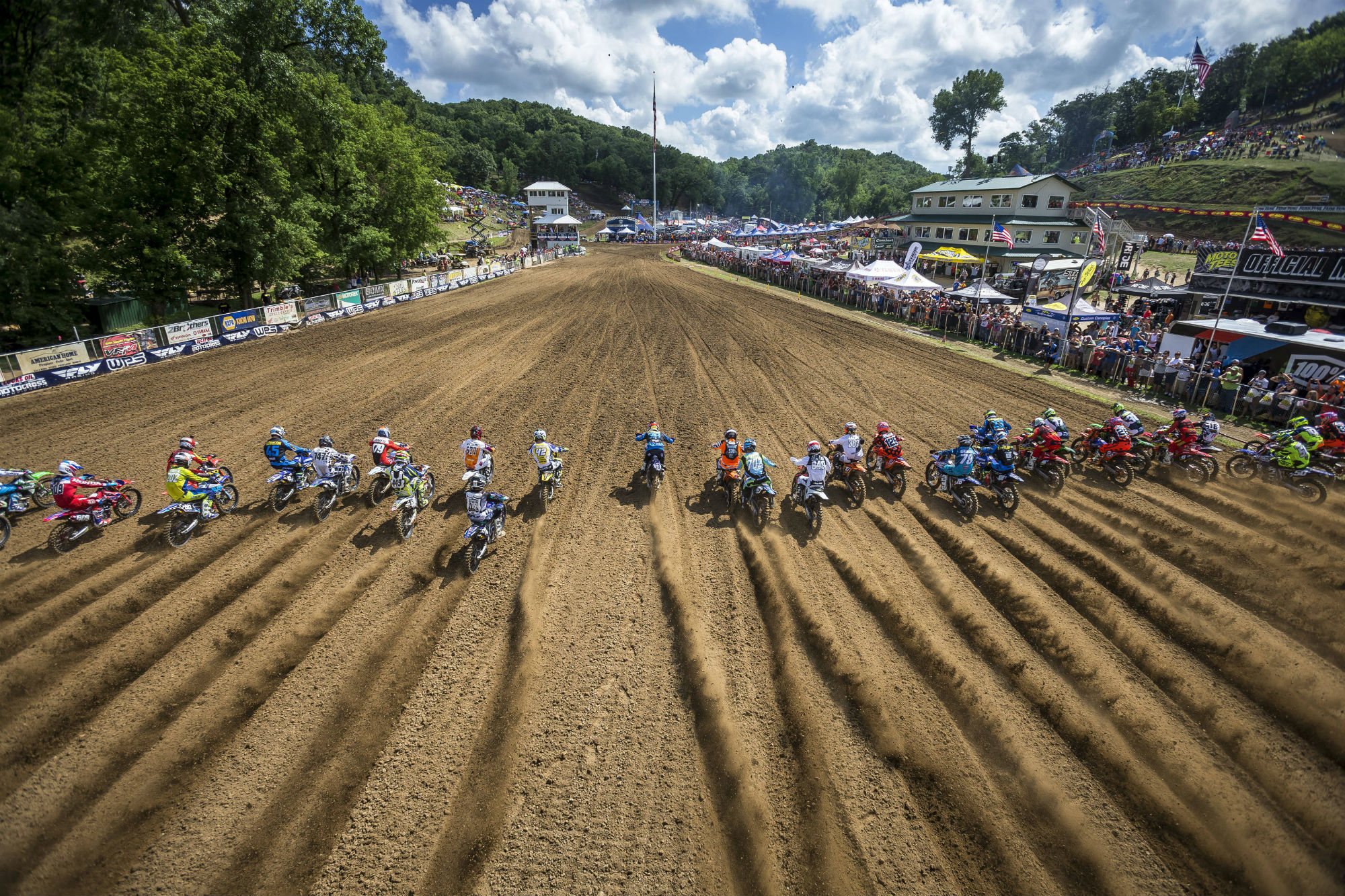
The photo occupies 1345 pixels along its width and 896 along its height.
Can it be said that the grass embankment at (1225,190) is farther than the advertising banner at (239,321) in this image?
Yes

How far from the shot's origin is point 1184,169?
6588 centimetres

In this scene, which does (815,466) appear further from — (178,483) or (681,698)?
(178,483)

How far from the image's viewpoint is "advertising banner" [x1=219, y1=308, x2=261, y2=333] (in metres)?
23.7

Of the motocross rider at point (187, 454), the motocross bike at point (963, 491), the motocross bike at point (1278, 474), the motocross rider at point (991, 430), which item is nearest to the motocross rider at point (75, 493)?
the motocross rider at point (187, 454)

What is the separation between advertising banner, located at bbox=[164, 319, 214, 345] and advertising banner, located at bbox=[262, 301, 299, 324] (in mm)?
2856

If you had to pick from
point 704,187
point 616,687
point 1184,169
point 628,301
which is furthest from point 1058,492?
point 704,187

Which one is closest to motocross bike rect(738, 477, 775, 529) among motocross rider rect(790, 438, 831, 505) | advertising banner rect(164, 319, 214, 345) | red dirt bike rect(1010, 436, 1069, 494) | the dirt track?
the dirt track

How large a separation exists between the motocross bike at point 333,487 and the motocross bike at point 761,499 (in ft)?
26.0

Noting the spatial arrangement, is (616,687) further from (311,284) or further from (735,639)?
(311,284)

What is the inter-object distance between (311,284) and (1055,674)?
3912cm

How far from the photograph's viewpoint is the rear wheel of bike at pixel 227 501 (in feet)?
35.2

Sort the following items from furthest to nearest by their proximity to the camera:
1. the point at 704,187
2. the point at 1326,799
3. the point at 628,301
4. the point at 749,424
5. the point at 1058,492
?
the point at 704,187, the point at 628,301, the point at 749,424, the point at 1058,492, the point at 1326,799

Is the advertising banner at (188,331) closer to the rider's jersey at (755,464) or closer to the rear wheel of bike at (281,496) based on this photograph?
the rear wheel of bike at (281,496)

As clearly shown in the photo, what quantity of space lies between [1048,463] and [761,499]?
269 inches
